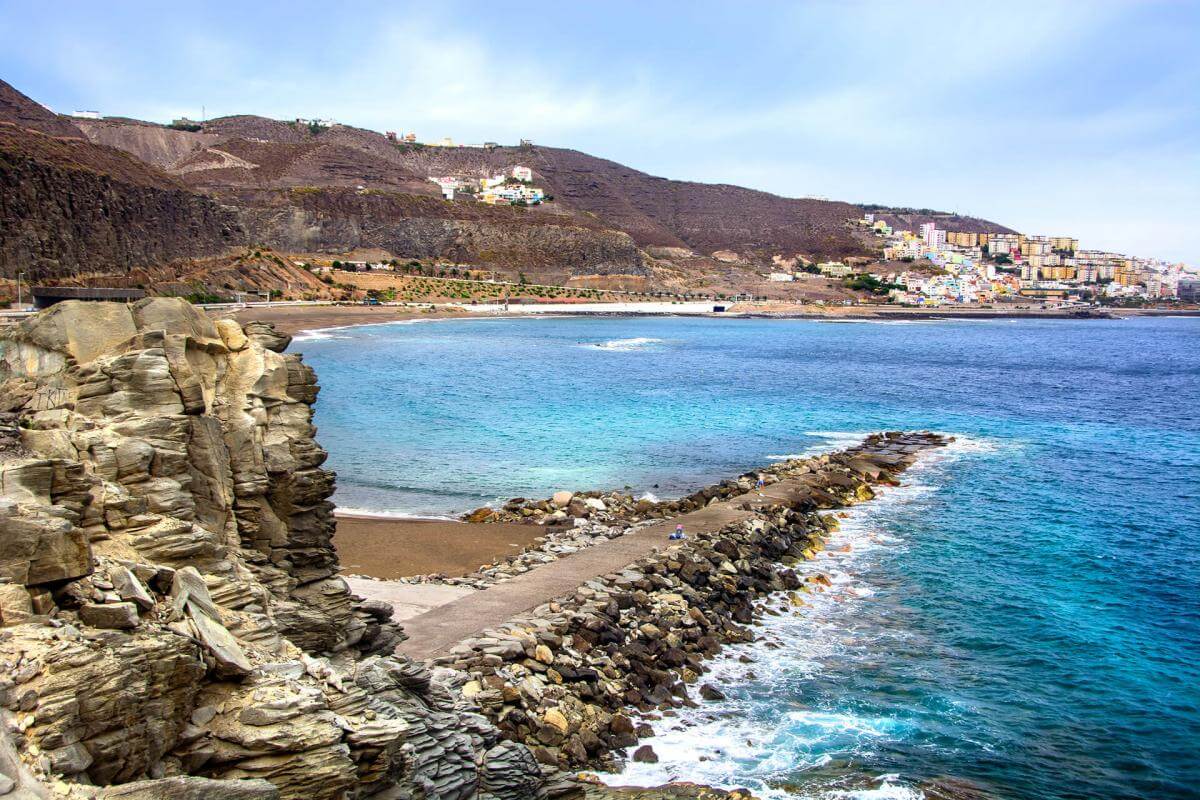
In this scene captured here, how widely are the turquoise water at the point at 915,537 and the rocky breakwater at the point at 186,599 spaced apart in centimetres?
494

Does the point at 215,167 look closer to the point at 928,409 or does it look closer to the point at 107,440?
the point at 928,409

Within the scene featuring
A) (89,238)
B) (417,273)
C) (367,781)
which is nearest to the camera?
(367,781)

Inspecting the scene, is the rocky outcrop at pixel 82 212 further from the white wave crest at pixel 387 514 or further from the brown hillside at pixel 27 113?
the white wave crest at pixel 387 514

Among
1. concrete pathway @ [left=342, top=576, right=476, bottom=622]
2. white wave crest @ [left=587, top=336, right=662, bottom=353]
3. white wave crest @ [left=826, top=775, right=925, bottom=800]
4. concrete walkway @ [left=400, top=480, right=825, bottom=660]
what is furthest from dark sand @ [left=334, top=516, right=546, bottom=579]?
white wave crest @ [left=587, top=336, right=662, bottom=353]

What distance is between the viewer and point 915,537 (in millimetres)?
24938

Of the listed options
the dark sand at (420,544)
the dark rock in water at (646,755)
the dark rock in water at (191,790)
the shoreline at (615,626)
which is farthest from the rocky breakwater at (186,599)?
the dark sand at (420,544)

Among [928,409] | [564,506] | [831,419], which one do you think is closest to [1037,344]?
[928,409]

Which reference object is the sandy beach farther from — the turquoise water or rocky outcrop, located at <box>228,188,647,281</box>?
rocky outcrop, located at <box>228,188,647,281</box>

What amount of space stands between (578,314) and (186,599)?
12529 cm

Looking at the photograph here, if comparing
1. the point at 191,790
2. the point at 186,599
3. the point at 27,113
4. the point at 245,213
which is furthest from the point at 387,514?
the point at 245,213

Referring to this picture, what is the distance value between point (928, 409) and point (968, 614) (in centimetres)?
3448

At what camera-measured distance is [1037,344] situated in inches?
4345

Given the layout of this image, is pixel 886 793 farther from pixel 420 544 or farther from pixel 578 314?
pixel 578 314

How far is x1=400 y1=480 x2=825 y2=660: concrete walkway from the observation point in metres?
14.6
